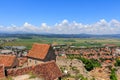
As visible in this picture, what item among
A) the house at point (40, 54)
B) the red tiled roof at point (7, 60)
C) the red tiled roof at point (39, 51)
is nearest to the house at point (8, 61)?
the red tiled roof at point (7, 60)

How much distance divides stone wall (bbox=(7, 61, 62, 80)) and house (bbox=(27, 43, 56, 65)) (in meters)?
18.1

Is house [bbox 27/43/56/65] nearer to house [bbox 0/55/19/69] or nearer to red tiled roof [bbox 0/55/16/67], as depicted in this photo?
house [bbox 0/55/19/69]

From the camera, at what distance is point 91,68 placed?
94.9 m

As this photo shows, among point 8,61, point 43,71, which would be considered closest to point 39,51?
point 8,61

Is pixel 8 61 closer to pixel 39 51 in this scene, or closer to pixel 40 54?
pixel 40 54

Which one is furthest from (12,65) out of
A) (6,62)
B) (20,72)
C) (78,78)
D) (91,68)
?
(91,68)

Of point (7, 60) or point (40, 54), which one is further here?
point (40, 54)

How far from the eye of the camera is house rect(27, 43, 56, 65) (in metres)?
55.4

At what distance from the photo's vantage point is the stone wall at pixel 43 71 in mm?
31031

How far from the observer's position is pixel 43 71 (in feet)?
112

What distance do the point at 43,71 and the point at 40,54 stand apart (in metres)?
22.0

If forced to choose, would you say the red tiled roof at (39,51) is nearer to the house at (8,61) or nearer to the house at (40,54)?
the house at (40,54)

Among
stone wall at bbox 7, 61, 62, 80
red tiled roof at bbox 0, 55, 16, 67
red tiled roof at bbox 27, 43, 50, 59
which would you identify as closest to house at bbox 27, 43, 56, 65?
red tiled roof at bbox 27, 43, 50, 59

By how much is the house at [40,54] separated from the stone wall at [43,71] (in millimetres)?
18137
